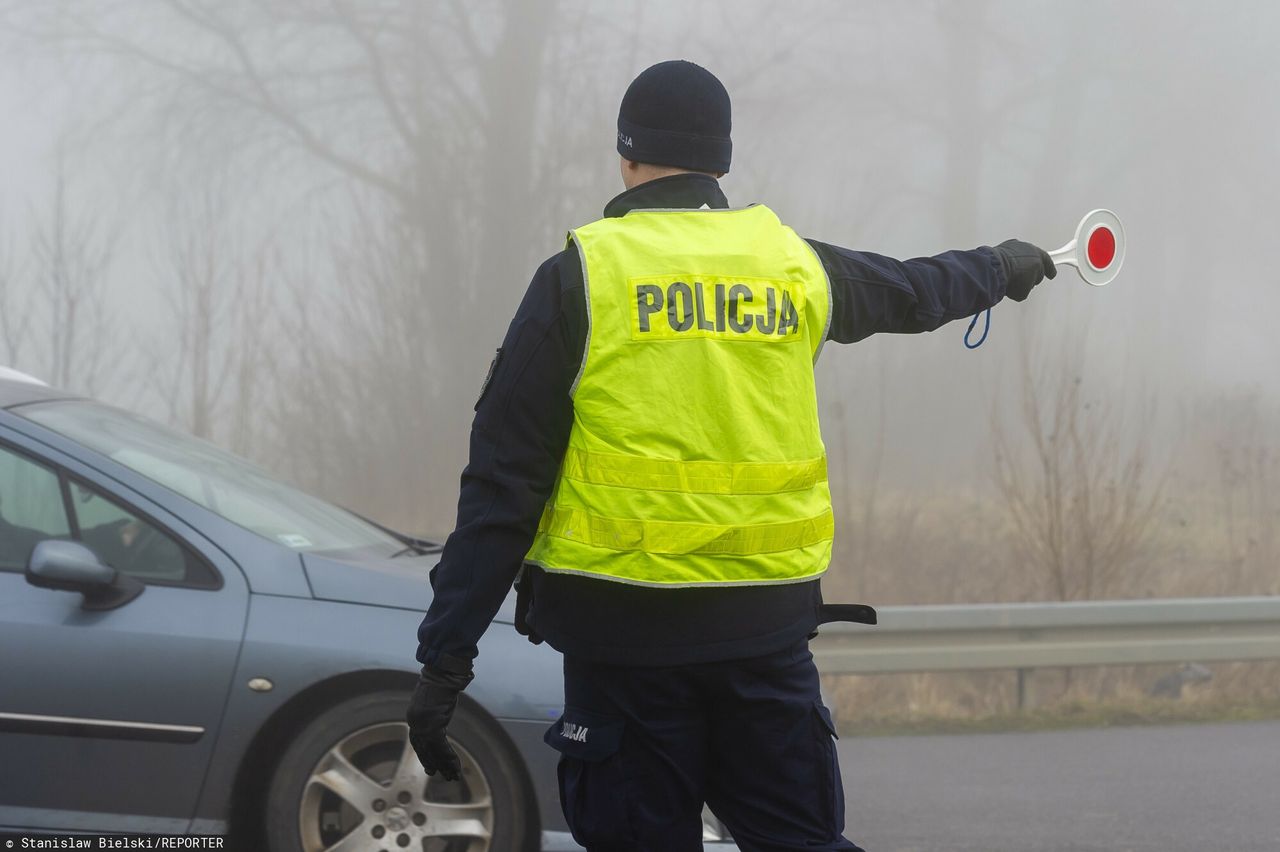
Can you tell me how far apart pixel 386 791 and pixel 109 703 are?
683 millimetres

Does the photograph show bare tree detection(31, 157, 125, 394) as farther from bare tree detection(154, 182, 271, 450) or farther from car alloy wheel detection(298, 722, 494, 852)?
car alloy wheel detection(298, 722, 494, 852)

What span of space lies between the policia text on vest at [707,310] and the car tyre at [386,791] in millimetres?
1566

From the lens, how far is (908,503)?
7586 millimetres

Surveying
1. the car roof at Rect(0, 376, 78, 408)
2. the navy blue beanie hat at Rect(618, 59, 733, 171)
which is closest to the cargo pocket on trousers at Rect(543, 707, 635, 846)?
the navy blue beanie hat at Rect(618, 59, 733, 171)

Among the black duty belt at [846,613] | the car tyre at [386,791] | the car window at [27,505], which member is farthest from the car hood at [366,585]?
the black duty belt at [846,613]

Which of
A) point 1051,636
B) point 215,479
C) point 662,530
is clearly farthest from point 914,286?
point 1051,636

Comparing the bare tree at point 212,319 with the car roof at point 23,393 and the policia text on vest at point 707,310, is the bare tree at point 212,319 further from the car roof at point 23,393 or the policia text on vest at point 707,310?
the policia text on vest at point 707,310

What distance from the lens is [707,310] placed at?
240 cm

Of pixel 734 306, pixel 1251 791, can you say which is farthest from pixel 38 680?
pixel 1251 791

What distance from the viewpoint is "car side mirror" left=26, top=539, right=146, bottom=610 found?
3.48 metres

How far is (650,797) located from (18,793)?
187 cm

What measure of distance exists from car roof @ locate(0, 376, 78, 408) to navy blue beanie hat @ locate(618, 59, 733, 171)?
7.05 feet

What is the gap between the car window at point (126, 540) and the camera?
3.71 metres

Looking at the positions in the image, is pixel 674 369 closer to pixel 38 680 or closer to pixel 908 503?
pixel 38 680
